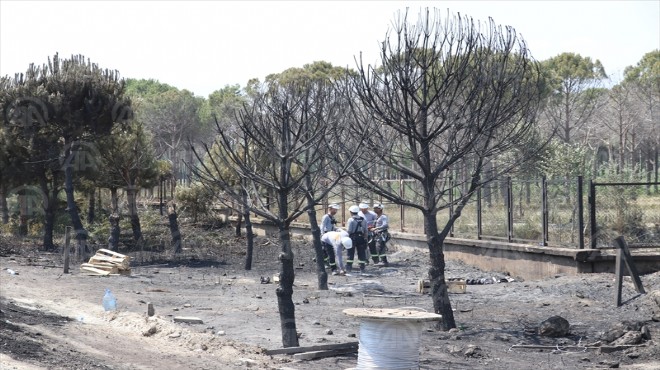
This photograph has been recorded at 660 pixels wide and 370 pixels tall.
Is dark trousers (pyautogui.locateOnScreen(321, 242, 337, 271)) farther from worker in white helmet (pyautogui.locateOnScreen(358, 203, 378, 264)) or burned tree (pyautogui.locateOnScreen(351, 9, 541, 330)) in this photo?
burned tree (pyautogui.locateOnScreen(351, 9, 541, 330))

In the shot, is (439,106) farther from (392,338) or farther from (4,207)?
(4,207)

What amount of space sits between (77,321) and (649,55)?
177ft

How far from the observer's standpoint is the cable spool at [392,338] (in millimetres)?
10641

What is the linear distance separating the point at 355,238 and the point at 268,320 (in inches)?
358

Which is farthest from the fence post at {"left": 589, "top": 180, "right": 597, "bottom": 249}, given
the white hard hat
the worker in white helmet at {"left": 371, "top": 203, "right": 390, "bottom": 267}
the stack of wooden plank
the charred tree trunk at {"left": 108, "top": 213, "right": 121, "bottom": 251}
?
the charred tree trunk at {"left": 108, "top": 213, "right": 121, "bottom": 251}

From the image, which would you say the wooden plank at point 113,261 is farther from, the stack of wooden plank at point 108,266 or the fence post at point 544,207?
the fence post at point 544,207

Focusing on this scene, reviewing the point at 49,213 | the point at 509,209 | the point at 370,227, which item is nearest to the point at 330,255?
the point at 370,227

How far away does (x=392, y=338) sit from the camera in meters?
10.7

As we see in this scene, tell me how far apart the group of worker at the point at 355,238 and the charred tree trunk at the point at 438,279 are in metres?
8.21

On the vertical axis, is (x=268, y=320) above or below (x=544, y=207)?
below

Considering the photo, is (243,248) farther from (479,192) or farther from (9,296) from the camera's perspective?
(9,296)

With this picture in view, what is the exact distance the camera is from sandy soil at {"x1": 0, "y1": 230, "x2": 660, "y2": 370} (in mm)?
12031

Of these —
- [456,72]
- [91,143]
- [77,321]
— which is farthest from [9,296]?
[91,143]

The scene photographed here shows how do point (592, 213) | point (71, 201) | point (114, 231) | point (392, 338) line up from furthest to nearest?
point (71, 201) < point (114, 231) < point (592, 213) < point (392, 338)
